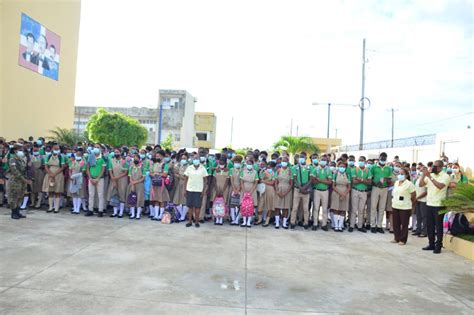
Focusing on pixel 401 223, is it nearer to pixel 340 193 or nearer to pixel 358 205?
pixel 358 205

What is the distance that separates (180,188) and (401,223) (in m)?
5.32

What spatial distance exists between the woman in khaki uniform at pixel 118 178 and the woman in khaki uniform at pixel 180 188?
1.33 m

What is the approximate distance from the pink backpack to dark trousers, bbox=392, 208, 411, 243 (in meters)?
3.32

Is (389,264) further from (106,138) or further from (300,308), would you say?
(106,138)

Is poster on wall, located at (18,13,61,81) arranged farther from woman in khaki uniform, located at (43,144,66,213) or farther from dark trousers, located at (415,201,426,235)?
dark trousers, located at (415,201,426,235)

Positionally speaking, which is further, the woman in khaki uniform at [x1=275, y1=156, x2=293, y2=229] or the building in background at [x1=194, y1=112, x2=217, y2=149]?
the building in background at [x1=194, y1=112, x2=217, y2=149]

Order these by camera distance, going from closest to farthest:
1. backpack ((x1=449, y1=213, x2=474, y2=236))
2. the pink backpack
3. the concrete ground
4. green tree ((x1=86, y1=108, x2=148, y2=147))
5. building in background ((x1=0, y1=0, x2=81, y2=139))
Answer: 1. the concrete ground
2. backpack ((x1=449, y1=213, x2=474, y2=236))
3. the pink backpack
4. building in background ((x1=0, y1=0, x2=81, y2=139))
5. green tree ((x1=86, y1=108, x2=148, y2=147))

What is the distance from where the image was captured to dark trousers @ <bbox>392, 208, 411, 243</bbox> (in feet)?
27.8

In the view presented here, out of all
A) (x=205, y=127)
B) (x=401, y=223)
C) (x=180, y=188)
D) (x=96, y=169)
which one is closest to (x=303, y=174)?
(x=401, y=223)

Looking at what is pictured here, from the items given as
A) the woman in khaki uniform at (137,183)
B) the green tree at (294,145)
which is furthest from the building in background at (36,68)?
the green tree at (294,145)

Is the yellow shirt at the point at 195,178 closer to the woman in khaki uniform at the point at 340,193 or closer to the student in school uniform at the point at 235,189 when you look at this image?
the student in school uniform at the point at 235,189

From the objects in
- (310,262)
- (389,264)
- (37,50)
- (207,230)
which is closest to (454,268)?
(389,264)

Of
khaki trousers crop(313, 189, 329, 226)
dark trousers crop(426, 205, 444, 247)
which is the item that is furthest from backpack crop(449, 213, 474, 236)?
khaki trousers crop(313, 189, 329, 226)

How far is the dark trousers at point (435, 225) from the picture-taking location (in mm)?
7872
